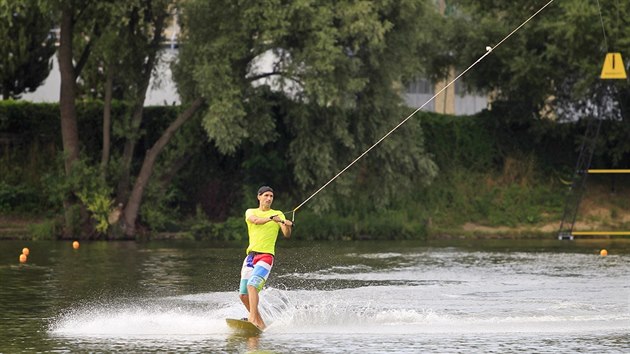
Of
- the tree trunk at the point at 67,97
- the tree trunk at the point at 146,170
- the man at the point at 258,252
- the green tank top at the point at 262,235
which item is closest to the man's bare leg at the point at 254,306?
the man at the point at 258,252

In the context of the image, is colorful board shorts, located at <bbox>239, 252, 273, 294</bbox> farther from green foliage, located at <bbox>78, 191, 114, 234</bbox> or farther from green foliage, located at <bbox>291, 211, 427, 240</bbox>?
green foliage, located at <bbox>291, 211, 427, 240</bbox>

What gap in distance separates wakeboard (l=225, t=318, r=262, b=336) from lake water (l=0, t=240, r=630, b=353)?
0.19 metres

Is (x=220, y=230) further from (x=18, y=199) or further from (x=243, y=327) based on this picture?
(x=243, y=327)

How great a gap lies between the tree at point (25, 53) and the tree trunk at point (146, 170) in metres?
5.96

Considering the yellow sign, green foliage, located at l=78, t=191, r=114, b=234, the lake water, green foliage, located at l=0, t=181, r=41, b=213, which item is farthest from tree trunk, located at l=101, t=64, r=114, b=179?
the yellow sign

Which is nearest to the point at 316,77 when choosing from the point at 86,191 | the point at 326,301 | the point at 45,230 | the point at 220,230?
the point at 220,230

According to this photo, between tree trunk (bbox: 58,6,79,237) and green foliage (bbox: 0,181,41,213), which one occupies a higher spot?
tree trunk (bbox: 58,6,79,237)

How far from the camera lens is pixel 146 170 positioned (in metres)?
42.1

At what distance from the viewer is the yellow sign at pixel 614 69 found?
37.3 m

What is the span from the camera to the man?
62.1 feet

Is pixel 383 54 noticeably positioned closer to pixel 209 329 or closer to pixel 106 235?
pixel 106 235

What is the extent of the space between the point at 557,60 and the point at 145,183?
1443 centimetres

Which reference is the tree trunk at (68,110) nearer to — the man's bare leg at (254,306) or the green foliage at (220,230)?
the green foliage at (220,230)

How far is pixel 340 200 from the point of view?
44.0 meters
